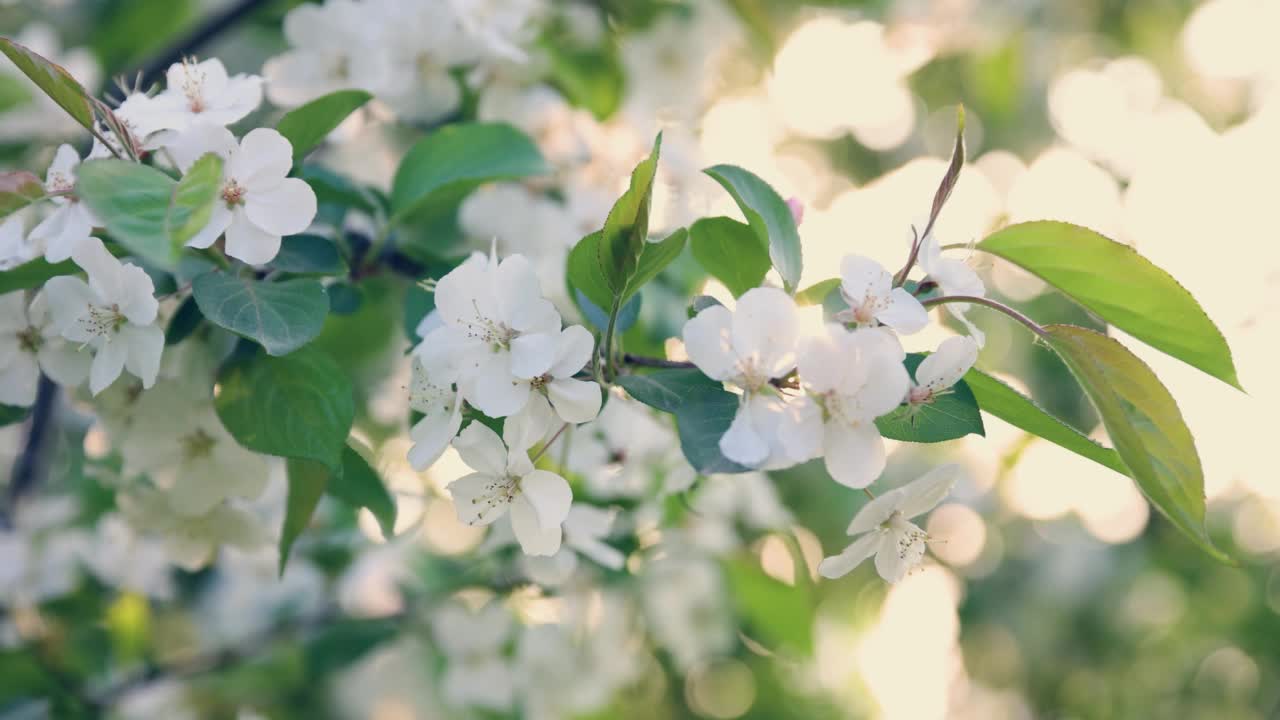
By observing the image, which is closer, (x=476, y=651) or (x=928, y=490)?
(x=928, y=490)

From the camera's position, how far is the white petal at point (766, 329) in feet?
1.90

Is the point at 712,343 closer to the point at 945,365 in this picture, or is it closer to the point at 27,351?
the point at 945,365

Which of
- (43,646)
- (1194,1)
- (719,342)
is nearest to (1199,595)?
(1194,1)

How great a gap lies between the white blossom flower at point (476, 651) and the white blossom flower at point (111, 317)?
71 cm

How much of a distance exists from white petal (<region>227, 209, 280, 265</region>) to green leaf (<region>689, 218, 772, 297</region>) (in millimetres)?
280

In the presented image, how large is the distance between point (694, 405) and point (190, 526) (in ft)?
2.05

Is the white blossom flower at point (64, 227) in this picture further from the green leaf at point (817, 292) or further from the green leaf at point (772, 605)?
the green leaf at point (772, 605)

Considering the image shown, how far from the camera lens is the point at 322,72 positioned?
99cm

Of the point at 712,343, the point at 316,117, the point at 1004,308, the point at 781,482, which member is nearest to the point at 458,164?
the point at 316,117

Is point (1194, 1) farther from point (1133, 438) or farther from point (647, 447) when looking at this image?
point (1133, 438)

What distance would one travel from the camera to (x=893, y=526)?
67 centimetres

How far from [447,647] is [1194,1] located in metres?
2.08

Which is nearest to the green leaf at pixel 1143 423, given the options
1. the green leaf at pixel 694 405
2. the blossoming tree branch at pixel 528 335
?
the blossoming tree branch at pixel 528 335

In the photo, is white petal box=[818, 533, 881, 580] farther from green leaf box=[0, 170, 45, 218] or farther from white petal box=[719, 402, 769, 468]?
green leaf box=[0, 170, 45, 218]
